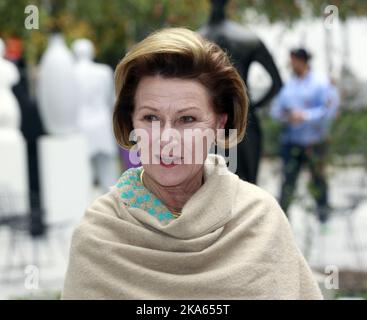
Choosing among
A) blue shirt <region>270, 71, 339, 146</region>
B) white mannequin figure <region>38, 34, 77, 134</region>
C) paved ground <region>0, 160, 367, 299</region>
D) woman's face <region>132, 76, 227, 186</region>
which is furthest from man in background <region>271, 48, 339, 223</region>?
woman's face <region>132, 76, 227, 186</region>

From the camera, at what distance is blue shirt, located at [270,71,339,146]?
26.1 ft

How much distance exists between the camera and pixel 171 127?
201cm

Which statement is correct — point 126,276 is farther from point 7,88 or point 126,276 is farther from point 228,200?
point 7,88

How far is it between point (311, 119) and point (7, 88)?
2901 mm

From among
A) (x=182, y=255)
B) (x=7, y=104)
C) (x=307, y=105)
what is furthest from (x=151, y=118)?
(x=7, y=104)

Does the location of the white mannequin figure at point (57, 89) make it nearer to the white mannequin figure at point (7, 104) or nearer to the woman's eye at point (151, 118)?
the white mannequin figure at point (7, 104)

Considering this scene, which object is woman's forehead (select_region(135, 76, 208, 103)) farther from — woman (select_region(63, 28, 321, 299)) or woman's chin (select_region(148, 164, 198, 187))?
woman's chin (select_region(148, 164, 198, 187))

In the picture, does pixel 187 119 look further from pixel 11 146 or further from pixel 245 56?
pixel 11 146

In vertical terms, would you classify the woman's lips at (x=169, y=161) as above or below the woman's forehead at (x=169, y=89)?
below

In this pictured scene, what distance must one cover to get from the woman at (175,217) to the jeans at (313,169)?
17.1 ft

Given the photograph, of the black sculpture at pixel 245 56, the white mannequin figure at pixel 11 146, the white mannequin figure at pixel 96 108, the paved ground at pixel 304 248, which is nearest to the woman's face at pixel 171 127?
the black sculpture at pixel 245 56

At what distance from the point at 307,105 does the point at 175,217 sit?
6.25 meters

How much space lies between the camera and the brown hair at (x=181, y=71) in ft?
6.58

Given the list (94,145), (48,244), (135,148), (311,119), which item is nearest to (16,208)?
(48,244)
